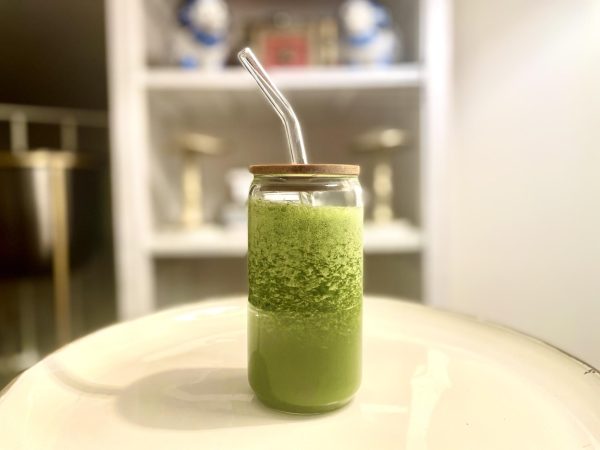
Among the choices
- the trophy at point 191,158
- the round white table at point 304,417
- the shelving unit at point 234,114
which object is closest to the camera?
the round white table at point 304,417

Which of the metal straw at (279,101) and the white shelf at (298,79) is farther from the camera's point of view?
the white shelf at (298,79)

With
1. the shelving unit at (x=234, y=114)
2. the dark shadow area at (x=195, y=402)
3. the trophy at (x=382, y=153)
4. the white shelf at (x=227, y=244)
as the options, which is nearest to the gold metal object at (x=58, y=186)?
the shelving unit at (x=234, y=114)

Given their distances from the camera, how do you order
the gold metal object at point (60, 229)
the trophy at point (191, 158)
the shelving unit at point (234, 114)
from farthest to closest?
the gold metal object at point (60, 229) < the trophy at point (191, 158) < the shelving unit at point (234, 114)

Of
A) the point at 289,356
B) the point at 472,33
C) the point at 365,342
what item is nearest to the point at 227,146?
the point at 472,33

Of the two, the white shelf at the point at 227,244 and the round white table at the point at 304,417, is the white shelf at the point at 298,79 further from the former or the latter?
the round white table at the point at 304,417

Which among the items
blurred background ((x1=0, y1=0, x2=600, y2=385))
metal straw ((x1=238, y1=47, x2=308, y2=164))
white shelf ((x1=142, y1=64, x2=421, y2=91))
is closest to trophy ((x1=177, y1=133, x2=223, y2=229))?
blurred background ((x1=0, y1=0, x2=600, y2=385))

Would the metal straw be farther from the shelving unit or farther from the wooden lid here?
the shelving unit
